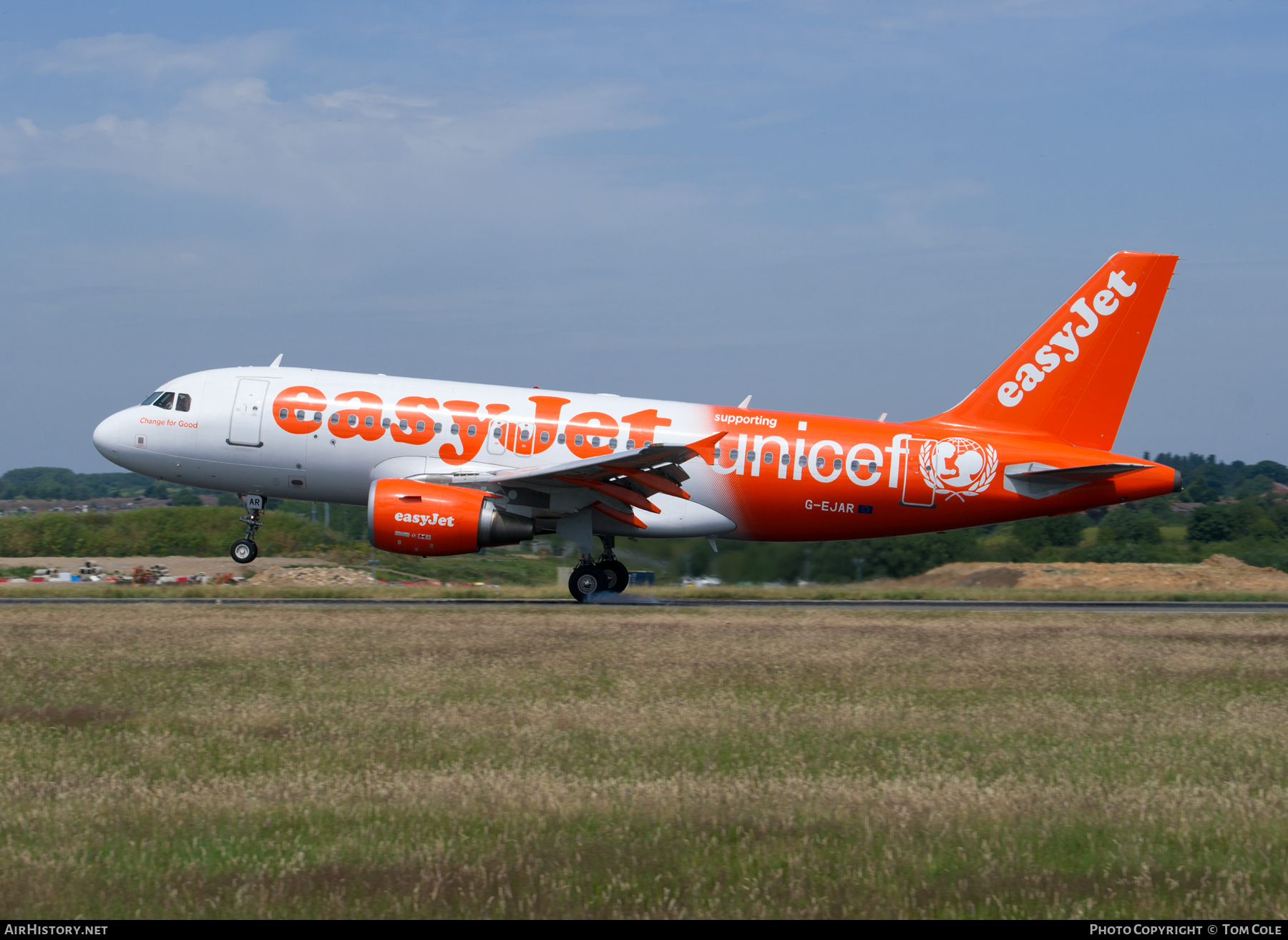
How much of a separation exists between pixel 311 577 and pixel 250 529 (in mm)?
5539

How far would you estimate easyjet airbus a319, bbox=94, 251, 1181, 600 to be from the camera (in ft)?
78.2

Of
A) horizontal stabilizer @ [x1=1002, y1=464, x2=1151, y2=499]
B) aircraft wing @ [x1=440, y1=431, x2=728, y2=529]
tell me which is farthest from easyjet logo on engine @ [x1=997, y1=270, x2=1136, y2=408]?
aircraft wing @ [x1=440, y1=431, x2=728, y2=529]

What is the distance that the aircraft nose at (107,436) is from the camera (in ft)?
83.3

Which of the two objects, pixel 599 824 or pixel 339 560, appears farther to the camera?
pixel 339 560

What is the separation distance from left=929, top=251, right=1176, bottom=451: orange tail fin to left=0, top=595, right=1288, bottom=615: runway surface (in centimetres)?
375

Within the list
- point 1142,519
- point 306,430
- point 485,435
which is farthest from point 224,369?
point 1142,519

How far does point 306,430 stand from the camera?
24.0 metres

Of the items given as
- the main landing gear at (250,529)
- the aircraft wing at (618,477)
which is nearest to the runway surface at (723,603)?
the main landing gear at (250,529)

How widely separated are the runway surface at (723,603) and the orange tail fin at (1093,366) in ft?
12.3

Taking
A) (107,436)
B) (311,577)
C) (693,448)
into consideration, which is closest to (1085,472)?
(693,448)

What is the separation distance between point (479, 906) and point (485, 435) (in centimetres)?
1831

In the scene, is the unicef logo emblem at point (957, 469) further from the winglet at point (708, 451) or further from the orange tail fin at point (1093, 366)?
the winglet at point (708, 451)

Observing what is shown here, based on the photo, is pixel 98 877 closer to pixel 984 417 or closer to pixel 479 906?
pixel 479 906
